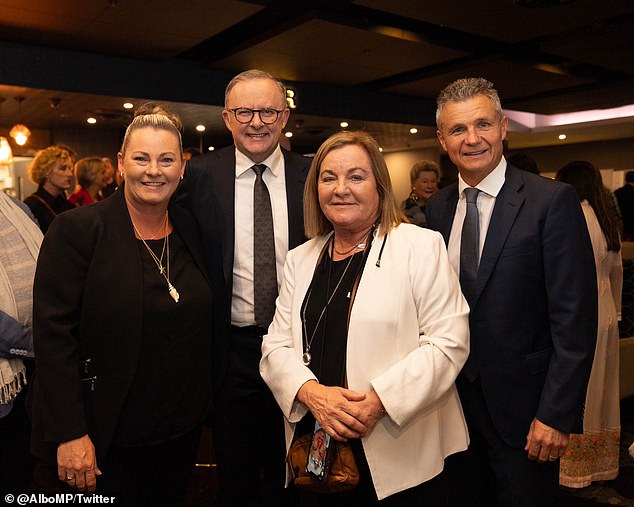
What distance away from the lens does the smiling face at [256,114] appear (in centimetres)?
225

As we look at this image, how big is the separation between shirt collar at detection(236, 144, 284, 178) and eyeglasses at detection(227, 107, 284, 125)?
14 centimetres

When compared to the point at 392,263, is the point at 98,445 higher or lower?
lower

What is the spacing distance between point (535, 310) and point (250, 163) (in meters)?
1.21

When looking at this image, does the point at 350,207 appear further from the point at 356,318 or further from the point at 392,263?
the point at 356,318

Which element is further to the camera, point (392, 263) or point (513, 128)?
point (513, 128)

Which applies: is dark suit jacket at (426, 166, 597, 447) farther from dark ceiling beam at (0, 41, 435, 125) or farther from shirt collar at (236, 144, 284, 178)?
dark ceiling beam at (0, 41, 435, 125)

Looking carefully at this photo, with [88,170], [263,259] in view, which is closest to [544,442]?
[263,259]

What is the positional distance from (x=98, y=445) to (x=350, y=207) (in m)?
1.09

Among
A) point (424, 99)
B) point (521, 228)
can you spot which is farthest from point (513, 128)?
point (521, 228)

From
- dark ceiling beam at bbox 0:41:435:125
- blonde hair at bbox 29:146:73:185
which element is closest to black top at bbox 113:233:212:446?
blonde hair at bbox 29:146:73:185

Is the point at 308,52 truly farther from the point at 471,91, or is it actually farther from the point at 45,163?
the point at 471,91

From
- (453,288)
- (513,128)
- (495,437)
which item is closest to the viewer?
(453,288)

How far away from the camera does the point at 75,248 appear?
1795mm

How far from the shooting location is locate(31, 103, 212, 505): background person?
1.78 m
